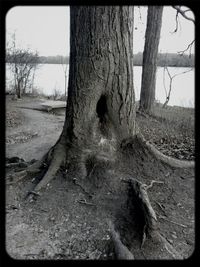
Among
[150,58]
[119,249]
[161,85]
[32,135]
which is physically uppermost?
[150,58]

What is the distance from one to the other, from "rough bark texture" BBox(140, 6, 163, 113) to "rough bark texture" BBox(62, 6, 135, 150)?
4778 millimetres

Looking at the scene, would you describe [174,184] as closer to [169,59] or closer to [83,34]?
[83,34]

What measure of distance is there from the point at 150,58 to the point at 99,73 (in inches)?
211

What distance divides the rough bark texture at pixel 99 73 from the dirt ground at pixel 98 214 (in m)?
0.59

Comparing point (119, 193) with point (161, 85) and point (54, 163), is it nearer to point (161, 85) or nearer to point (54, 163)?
point (54, 163)

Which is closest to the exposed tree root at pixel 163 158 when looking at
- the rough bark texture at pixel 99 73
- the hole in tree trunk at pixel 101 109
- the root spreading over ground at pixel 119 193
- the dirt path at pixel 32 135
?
the root spreading over ground at pixel 119 193

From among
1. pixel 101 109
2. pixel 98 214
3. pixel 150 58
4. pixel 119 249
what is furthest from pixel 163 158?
pixel 150 58

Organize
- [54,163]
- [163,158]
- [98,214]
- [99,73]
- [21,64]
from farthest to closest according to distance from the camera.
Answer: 1. [21,64]
2. [163,158]
3. [54,163]
4. [99,73]
5. [98,214]

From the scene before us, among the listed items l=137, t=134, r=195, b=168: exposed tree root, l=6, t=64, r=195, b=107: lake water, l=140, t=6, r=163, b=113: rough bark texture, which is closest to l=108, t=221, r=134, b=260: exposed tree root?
l=137, t=134, r=195, b=168: exposed tree root

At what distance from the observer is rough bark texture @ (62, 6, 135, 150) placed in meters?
3.38

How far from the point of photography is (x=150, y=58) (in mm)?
8336

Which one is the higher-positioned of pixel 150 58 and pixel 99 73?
pixel 150 58
